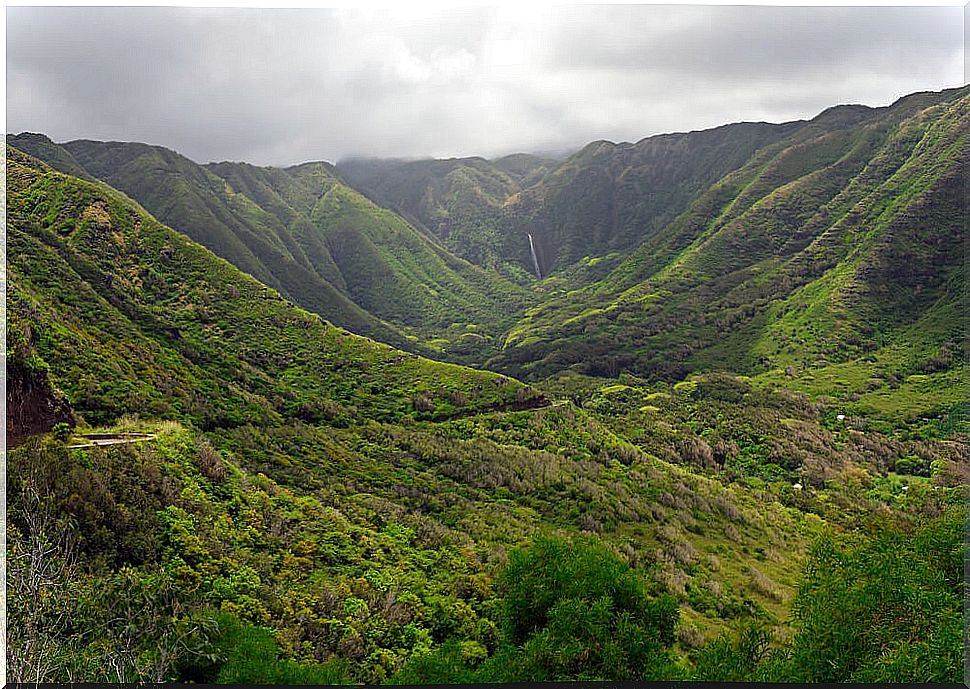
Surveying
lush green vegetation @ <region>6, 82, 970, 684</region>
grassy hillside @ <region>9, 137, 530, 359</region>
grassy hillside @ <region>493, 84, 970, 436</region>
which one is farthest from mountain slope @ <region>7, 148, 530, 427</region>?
grassy hillside @ <region>9, 137, 530, 359</region>

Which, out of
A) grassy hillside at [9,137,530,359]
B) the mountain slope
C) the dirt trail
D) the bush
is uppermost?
grassy hillside at [9,137,530,359]

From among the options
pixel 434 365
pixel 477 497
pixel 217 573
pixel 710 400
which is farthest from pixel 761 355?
pixel 217 573

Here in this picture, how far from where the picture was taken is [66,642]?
28.6ft

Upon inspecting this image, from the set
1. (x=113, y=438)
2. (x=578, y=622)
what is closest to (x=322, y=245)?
(x=113, y=438)

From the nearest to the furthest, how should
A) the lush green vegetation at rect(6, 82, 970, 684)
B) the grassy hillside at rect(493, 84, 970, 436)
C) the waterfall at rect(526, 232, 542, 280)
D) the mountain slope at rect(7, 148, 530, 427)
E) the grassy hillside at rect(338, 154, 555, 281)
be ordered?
the lush green vegetation at rect(6, 82, 970, 684), the mountain slope at rect(7, 148, 530, 427), the grassy hillside at rect(493, 84, 970, 436), the waterfall at rect(526, 232, 542, 280), the grassy hillside at rect(338, 154, 555, 281)

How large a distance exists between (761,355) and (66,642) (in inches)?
2150

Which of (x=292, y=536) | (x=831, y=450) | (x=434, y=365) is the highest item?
(x=434, y=365)

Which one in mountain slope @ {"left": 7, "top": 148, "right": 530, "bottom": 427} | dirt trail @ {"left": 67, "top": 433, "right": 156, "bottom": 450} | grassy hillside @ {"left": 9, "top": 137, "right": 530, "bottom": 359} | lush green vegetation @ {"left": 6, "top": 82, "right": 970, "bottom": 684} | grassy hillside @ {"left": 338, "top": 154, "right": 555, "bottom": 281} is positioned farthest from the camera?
grassy hillside @ {"left": 338, "top": 154, "right": 555, "bottom": 281}

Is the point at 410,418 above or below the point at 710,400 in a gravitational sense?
above

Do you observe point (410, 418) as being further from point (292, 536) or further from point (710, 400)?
point (710, 400)

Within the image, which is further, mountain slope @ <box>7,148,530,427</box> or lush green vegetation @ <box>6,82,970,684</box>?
mountain slope @ <box>7,148,530,427</box>

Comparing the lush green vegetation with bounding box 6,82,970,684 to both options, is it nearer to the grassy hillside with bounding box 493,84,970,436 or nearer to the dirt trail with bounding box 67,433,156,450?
the dirt trail with bounding box 67,433,156,450

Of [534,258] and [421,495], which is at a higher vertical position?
[534,258]

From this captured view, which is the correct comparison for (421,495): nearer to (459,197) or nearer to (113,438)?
(113,438)
